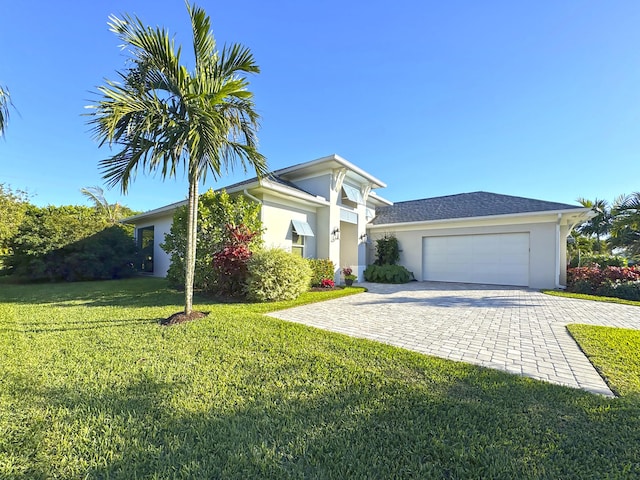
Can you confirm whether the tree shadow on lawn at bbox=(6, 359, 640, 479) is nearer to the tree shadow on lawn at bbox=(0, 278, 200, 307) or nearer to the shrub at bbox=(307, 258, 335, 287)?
the tree shadow on lawn at bbox=(0, 278, 200, 307)

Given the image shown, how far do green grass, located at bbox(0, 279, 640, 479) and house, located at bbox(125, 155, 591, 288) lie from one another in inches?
320

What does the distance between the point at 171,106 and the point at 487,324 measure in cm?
962

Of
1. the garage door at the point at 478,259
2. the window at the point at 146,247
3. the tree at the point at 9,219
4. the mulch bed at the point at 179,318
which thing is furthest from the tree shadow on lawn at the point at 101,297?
the garage door at the point at 478,259

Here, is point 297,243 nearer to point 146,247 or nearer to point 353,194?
point 353,194

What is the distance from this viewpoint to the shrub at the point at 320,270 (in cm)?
Result: 1291

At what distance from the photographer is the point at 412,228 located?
18047 millimetres

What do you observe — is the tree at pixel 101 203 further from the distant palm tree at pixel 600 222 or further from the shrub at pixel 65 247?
the distant palm tree at pixel 600 222

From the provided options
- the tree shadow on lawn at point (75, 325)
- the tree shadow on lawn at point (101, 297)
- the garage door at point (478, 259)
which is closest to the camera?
the tree shadow on lawn at point (75, 325)

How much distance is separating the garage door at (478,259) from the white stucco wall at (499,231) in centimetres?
28

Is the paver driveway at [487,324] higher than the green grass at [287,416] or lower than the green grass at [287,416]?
lower

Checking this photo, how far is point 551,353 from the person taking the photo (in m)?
4.98

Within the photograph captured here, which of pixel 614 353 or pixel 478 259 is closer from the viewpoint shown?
pixel 614 353

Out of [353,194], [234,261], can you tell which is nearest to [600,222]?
[353,194]

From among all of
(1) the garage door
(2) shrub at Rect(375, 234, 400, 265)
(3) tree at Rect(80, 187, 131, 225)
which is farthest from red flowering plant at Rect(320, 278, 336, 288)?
(3) tree at Rect(80, 187, 131, 225)
